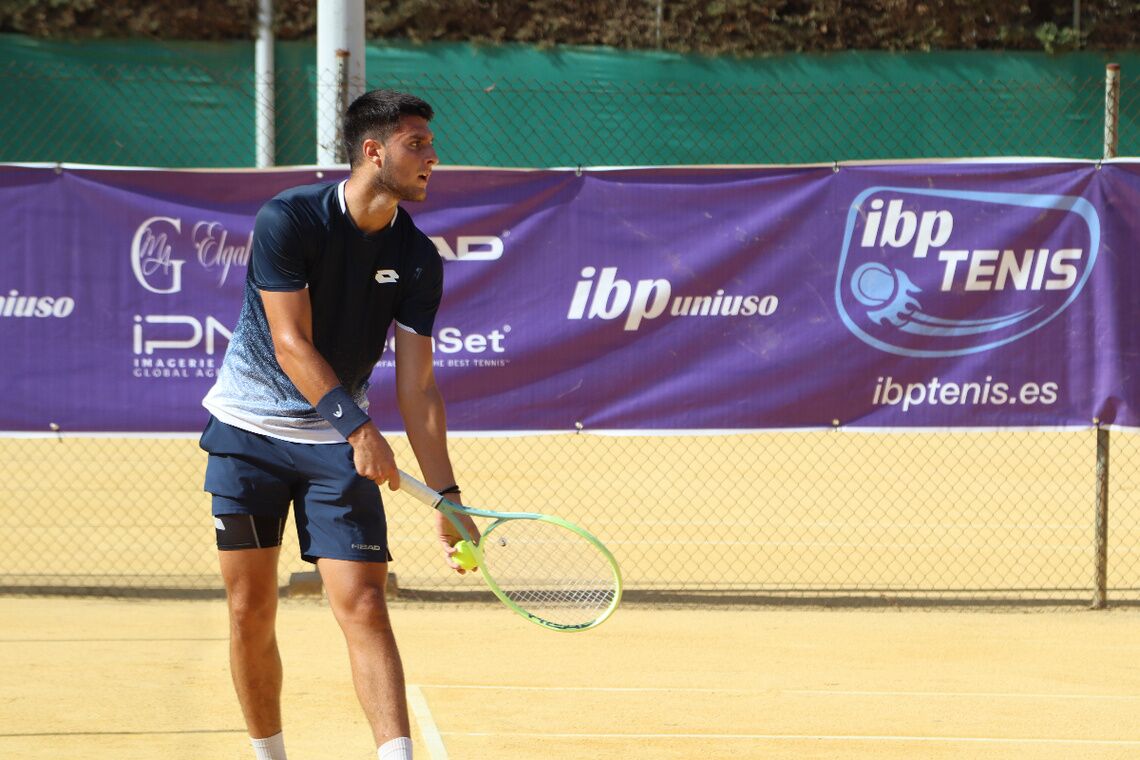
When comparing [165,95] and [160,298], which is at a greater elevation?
[165,95]

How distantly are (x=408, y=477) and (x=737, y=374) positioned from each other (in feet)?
11.7

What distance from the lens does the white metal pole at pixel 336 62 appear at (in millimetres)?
7387

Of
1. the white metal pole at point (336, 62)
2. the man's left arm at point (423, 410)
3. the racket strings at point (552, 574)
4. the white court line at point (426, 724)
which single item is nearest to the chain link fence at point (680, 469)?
the white metal pole at point (336, 62)

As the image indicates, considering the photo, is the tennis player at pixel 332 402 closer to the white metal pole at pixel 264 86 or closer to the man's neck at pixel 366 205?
the man's neck at pixel 366 205

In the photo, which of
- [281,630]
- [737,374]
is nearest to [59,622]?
[281,630]

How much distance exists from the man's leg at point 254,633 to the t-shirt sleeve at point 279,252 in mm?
760

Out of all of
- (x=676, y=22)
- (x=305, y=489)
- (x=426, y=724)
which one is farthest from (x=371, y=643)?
(x=676, y=22)

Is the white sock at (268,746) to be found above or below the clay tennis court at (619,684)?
above

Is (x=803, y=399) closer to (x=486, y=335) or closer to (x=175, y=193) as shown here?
(x=486, y=335)

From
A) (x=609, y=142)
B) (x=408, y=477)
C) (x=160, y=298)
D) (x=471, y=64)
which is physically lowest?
(x=408, y=477)

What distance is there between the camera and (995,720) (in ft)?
Answer: 17.7

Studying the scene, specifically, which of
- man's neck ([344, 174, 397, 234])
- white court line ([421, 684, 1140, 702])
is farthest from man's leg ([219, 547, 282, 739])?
white court line ([421, 684, 1140, 702])

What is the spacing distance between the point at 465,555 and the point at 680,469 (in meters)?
8.52

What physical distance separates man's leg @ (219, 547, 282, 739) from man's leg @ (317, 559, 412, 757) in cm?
25
